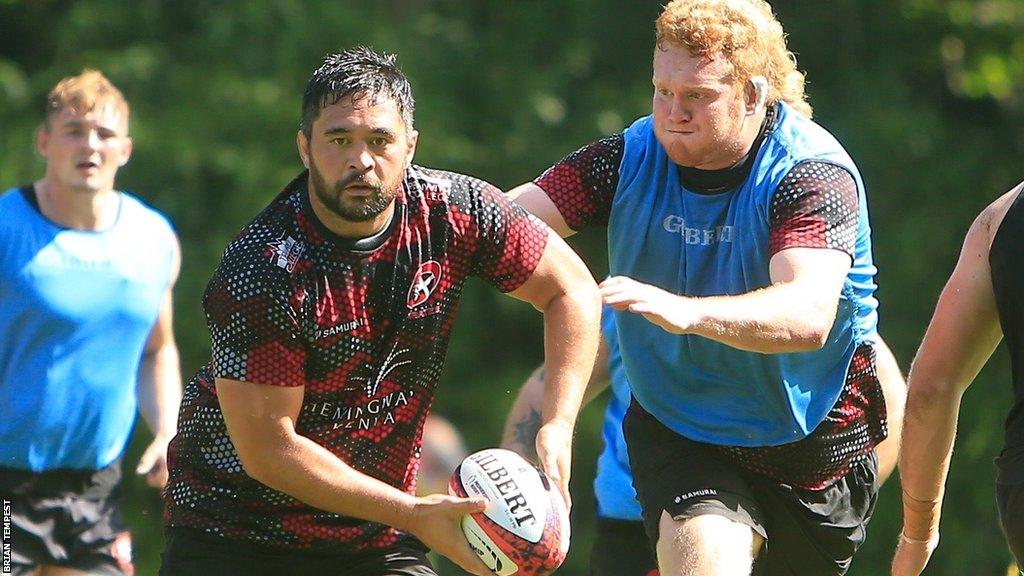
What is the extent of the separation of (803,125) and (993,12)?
9.60 meters

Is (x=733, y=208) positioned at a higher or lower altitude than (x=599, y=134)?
lower

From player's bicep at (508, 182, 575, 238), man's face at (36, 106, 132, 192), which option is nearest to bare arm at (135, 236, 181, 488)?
man's face at (36, 106, 132, 192)

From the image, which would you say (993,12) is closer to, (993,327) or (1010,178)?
(1010,178)

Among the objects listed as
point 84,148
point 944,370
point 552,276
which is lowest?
point 944,370

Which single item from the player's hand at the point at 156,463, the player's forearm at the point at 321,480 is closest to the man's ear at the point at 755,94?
the player's forearm at the point at 321,480

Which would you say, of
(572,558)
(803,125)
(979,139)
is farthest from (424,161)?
(803,125)

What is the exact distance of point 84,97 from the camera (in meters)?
6.94


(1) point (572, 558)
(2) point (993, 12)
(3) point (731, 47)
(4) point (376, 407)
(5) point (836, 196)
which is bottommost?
(1) point (572, 558)

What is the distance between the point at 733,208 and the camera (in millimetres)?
4910

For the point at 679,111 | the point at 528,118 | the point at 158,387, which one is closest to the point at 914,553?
the point at 679,111

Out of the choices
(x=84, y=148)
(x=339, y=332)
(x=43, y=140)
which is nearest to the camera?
(x=339, y=332)

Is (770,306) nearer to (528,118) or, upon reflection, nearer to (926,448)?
(926,448)

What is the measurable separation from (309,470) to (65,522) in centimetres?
251

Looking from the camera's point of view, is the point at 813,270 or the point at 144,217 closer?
the point at 813,270
